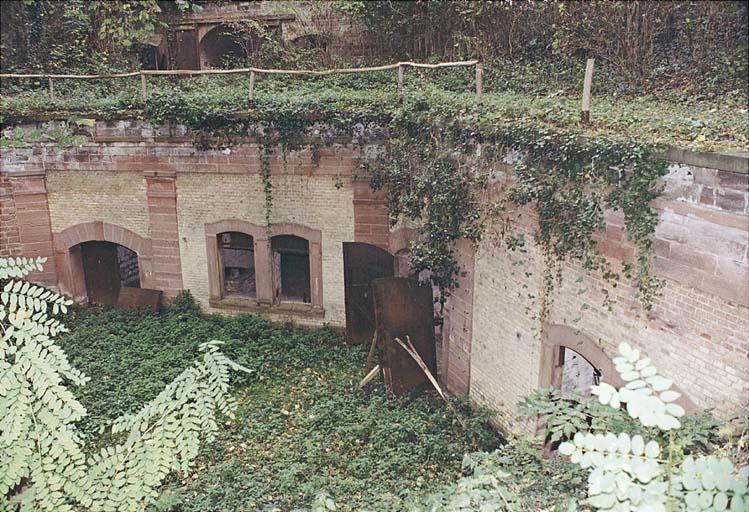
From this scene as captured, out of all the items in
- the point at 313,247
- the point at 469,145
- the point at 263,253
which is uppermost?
the point at 469,145

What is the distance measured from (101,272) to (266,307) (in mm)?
4339

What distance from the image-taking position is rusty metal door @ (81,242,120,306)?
14.1 metres

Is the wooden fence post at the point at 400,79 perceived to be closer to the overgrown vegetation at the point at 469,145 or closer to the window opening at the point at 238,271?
the overgrown vegetation at the point at 469,145

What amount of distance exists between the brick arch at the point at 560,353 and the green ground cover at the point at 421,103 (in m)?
2.39

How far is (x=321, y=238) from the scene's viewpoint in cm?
1241

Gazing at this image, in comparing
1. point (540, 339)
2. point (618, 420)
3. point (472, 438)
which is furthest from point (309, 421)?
Result: point (618, 420)

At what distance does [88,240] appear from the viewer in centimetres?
1349

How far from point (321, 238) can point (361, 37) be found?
7577 mm

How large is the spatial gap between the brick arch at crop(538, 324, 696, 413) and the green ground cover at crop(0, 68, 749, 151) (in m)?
2.39

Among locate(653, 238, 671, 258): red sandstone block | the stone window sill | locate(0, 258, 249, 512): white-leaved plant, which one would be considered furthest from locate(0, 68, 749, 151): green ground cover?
locate(0, 258, 249, 512): white-leaved plant

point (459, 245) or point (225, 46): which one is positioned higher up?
point (225, 46)

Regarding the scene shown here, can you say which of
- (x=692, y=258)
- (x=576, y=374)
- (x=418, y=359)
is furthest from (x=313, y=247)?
(x=692, y=258)

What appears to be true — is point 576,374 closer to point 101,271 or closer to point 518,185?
point 518,185

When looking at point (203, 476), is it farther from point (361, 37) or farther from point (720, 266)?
point (361, 37)
